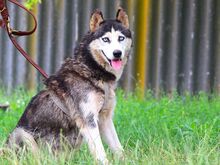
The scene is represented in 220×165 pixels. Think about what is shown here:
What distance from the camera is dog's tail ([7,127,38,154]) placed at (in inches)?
248

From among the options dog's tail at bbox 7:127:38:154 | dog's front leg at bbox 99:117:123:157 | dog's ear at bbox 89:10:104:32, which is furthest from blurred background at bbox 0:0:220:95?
dog's tail at bbox 7:127:38:154

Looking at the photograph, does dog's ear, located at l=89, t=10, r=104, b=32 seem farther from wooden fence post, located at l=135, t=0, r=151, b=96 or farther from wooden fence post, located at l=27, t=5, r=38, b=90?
wooden fence post, located at l=27, t=5, r=38, b=90

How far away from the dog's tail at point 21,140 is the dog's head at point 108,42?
37.7 inches

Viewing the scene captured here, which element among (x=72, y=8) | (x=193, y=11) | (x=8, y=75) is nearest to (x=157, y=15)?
(x=193, y=11)

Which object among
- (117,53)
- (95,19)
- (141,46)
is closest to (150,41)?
(141,46)

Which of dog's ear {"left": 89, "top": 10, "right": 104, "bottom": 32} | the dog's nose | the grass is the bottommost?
the grass

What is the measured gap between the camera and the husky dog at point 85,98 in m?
6.36

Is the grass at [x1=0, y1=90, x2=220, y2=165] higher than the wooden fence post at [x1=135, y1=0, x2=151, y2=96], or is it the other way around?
the wooden fence post at [x1=135, y1=0, x2=151, y2=96]

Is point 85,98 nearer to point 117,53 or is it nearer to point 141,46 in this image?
point 117,53

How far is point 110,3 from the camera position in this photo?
11.5 meters

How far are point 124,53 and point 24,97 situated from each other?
4122 mm

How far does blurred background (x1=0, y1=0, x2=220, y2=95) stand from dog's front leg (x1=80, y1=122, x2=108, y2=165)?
16.5 feet

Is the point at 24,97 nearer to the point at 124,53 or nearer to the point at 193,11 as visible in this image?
the point at 193,11

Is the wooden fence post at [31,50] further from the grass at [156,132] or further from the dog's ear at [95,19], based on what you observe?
the dog's ear at [95,19]
